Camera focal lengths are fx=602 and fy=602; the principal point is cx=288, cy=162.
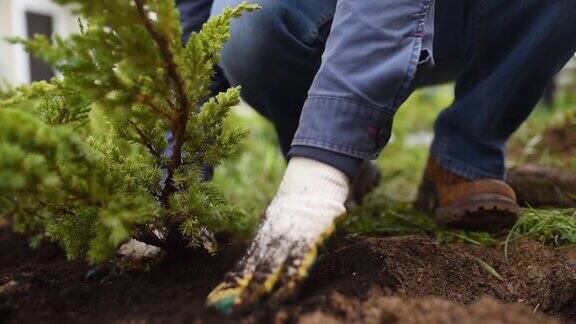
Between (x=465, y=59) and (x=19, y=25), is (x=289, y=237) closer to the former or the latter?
(x=465, y=59)

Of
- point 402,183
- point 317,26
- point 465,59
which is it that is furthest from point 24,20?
point 465,59

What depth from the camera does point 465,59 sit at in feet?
7.09

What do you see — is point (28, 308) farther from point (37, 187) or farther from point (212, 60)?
point (212, 60)

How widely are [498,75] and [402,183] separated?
155 cm

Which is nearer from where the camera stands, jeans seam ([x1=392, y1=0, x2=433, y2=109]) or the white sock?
the white sock

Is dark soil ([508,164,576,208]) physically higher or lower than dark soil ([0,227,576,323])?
higher

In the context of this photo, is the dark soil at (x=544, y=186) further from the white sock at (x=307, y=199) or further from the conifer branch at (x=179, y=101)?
the conifer branch at (x=179, y=101)

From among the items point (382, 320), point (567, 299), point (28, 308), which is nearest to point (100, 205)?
point (28, 308)

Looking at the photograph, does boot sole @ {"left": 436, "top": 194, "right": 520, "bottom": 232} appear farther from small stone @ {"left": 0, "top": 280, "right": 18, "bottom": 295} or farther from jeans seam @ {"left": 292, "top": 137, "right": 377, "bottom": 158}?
small stone @ {"left": 0, "top": 280, "right": 18, "bottom": 295}

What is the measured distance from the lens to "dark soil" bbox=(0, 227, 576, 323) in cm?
115

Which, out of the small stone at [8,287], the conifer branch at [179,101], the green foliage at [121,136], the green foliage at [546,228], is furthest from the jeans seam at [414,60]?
the small stone at [8,287]

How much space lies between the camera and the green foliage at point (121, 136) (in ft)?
3.87

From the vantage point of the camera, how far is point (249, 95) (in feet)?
7.45

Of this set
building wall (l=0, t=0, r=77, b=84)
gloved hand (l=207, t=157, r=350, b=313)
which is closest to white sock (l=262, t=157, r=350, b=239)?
gloved hand (l=207, t=157, r=350, b=313)
